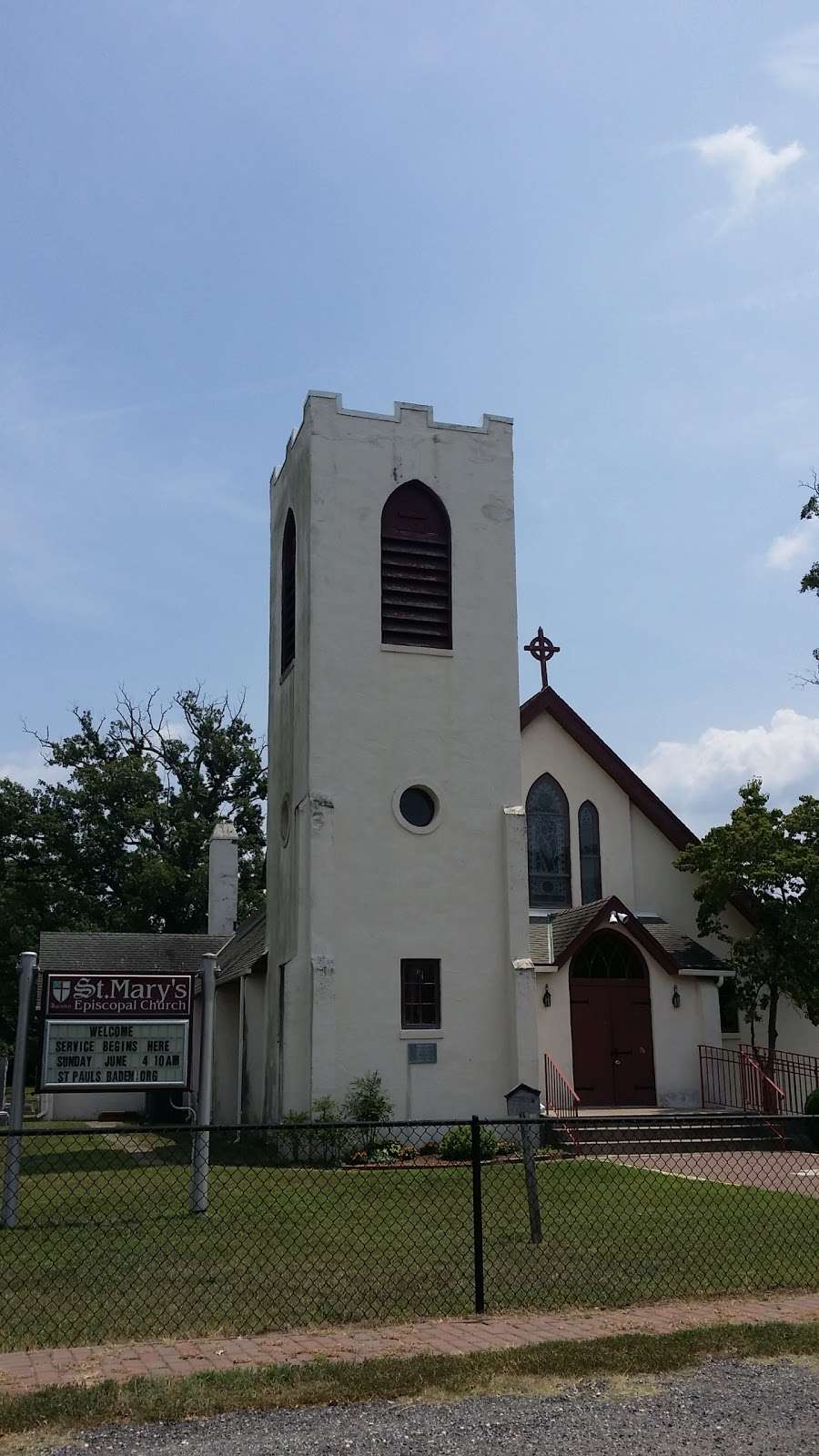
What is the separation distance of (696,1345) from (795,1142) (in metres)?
13.5

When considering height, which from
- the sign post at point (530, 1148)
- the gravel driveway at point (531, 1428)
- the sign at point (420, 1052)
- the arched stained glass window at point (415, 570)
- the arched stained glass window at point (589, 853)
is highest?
the arched stained glass window at point (415, 570)

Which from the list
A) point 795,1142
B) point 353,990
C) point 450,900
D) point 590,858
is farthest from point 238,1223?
point 590,858

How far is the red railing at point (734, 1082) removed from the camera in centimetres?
2111

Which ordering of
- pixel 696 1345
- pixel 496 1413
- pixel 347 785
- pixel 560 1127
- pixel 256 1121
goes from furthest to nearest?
pixel 256 1121, pixel 347 785, pixel 560 1127, pixel 696 1345, pixel 496 1413

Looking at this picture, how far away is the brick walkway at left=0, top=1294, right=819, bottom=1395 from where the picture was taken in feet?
21.7

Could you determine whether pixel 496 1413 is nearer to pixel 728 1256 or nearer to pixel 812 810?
pixel 728 1256

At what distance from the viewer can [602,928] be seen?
72.4 ft

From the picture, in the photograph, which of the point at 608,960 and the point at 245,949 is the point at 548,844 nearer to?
the point at 608,960

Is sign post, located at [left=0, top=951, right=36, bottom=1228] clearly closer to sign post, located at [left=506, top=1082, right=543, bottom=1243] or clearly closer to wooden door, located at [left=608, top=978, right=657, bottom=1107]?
sign post, located at [left=506, top=1082, right=543, bottom=1243]

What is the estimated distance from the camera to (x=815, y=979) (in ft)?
72.2

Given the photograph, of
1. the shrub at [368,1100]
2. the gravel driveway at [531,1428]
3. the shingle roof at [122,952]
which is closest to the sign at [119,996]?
the shrub at [368,1100]

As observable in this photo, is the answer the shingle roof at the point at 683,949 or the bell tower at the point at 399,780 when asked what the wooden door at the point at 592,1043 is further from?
the bell tower at the point at 399,780

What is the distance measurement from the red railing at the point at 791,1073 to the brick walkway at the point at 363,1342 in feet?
47.7

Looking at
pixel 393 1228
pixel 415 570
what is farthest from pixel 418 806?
pixel 393 1228
